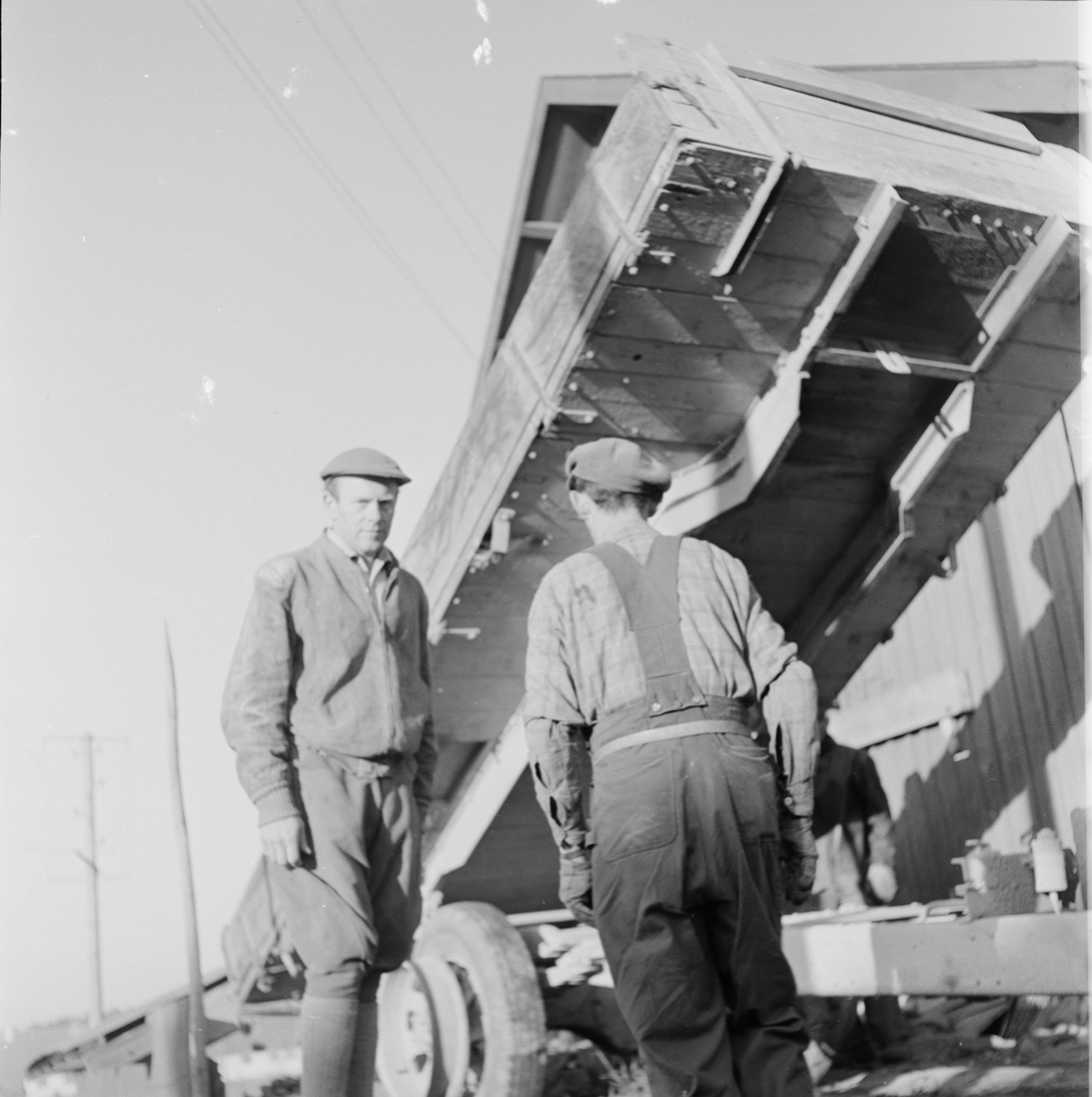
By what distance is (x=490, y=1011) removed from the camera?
4371 millimetres

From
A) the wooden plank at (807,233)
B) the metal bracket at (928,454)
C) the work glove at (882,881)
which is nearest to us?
the wooden plank at (807,233)

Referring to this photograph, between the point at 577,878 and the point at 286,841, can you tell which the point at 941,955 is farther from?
the point at 286,841

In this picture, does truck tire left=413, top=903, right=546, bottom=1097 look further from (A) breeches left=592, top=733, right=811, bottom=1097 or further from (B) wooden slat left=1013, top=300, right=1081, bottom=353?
(B) wooden slat left=1013, top=300, right=1081, bottom=353

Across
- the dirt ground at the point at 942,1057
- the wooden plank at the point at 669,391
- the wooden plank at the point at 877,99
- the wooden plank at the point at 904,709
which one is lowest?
the dirt ground at the point at 942,1057

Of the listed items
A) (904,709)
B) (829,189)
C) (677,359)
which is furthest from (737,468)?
(904,709)

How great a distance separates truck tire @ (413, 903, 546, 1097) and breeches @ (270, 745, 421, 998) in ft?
2.65

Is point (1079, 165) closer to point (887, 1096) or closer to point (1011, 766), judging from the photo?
point (1011, 766)

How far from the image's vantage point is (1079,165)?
4484 mm

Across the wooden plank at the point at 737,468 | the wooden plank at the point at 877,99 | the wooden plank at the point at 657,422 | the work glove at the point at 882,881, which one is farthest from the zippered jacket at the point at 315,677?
the work glove at the point at 882,881

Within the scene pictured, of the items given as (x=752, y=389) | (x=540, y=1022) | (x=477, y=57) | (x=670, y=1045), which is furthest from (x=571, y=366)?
(x=540, y=1022)

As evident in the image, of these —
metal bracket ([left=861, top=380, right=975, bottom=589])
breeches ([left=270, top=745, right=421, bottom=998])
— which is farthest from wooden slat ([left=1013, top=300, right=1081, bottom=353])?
breeches ([left=270, top=745, right=421, bottom=998])

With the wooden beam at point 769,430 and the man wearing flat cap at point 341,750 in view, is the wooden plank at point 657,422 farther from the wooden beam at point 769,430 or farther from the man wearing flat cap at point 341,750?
the man wearing flat cap at point 341,750

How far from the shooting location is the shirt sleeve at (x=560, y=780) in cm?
312

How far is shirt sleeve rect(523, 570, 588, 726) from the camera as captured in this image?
3172mm
